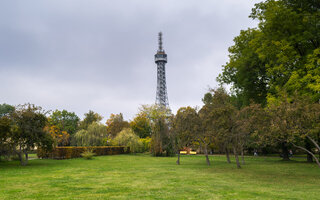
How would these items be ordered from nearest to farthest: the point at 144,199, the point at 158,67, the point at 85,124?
the point at 144,199, the point at 85,124, the point at 158,67

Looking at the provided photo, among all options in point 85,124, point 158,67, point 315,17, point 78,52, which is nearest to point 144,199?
point 315,17

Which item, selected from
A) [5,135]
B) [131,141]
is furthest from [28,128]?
[131,141]

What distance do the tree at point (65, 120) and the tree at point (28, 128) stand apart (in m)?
41.4

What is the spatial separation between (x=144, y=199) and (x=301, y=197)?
15.9 ft

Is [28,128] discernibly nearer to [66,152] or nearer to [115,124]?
[66,152]

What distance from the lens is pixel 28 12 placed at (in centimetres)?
1473

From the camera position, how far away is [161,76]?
319 feet

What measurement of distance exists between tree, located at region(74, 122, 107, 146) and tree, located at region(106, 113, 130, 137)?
17544 mm

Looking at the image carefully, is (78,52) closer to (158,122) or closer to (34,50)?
(34,50)

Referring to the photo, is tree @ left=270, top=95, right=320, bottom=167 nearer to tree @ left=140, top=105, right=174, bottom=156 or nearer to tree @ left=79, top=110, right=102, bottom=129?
tree @ left=140, top=105, right=174, bottom=156

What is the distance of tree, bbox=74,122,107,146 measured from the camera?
38625 millimetres

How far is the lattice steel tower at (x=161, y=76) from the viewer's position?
90375 millimetres

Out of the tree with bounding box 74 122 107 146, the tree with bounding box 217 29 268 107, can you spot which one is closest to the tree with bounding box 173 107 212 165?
the tree with bounding box 217 29 268 107

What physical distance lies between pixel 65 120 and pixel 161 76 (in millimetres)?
44342
